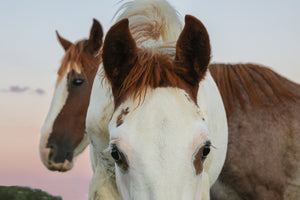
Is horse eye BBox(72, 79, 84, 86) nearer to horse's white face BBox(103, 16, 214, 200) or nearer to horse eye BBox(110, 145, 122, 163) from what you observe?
horse's white face BBox(103, 16, 214, 200)

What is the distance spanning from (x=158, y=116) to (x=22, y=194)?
32.6ft

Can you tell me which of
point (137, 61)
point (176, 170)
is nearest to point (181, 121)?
point (176, 170)

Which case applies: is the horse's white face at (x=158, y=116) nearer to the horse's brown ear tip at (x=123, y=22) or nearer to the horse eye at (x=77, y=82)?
the horse's brown ear tip at (x=123, y=22)

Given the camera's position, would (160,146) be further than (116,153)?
No

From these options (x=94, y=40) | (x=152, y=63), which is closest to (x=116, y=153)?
(x=152, y=63)

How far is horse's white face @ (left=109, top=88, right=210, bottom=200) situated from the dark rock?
9340 millimetres

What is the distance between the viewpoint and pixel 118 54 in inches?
96.4

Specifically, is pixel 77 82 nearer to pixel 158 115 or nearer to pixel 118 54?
pixel 118 54

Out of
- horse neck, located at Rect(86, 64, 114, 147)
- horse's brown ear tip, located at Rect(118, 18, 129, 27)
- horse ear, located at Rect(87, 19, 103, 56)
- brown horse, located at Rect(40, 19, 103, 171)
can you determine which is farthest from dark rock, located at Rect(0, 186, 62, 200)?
horse's brown ear tip, located at Rect(118, 18, 129, 27)

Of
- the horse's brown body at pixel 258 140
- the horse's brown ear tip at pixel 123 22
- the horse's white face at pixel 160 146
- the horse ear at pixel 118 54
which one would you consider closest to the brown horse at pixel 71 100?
the horse's brown body at pixel 258 140

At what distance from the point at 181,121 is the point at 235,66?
3552 mm

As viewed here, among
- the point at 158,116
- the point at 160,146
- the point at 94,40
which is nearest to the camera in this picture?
the point at 160,146

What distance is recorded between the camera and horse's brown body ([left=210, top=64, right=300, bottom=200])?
15.5 feet

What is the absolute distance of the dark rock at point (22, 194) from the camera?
35.1 ft
